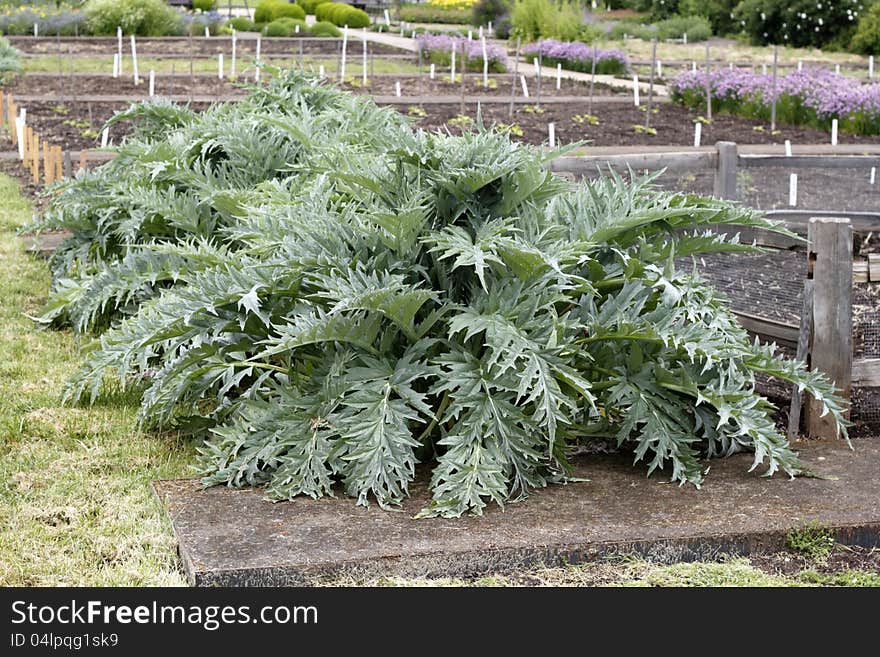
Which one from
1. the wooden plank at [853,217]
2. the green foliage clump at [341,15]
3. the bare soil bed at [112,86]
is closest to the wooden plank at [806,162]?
the wooden plank at [853,217]

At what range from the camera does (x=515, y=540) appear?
3758 millimetres

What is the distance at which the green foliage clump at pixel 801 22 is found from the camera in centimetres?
3038

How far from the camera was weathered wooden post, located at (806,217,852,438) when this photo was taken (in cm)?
489

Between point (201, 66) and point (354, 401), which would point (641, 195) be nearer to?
point (354, 401)

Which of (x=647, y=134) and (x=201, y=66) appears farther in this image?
(x=201, y=66)

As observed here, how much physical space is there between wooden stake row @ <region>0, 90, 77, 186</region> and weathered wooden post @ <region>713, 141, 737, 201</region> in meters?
4.63

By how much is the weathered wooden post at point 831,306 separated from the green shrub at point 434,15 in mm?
32233

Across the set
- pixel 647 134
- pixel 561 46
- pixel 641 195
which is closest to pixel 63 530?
pixel 641 195

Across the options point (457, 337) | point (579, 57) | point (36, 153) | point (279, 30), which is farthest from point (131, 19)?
point (457, 337)

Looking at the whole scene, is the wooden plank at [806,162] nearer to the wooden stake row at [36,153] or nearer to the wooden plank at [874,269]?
the wooden plank at [874,269]

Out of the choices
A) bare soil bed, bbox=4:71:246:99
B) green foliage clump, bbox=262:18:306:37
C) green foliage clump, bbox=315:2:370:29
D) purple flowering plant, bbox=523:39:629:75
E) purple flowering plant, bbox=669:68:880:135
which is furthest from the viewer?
green foliage clump, bbox=315:2:370:29

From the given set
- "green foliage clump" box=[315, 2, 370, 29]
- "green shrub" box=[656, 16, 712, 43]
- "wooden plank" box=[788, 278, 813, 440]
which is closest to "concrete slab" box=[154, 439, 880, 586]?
"wooden plank" box=[788, 278, 813, 440]

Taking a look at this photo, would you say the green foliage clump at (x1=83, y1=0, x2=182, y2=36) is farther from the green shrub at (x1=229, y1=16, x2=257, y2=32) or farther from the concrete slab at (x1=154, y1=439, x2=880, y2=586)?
the concrete slab at (x1=154, y1=439, x2=880, y2=586)

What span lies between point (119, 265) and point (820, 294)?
3.27 m
